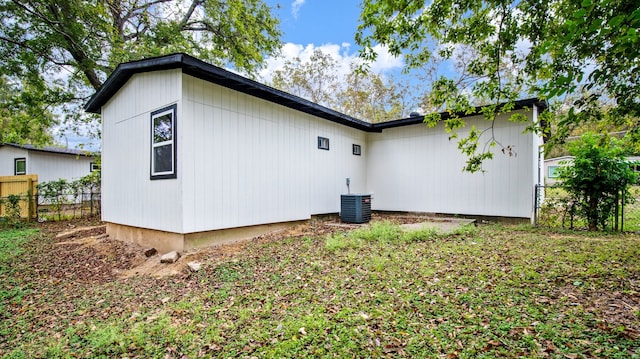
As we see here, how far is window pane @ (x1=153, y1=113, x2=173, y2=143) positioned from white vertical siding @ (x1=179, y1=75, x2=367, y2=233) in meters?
0.54

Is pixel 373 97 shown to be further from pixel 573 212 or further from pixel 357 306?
pixel 357 306

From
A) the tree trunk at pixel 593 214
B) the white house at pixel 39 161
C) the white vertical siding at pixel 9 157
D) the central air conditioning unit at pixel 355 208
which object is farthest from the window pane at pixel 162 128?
the white vertical siding at pixel 9 157

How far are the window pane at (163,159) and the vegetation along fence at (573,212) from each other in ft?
26.4

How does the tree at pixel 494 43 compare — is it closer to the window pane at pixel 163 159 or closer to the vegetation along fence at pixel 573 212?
the vegetation along fence at pixel 573 212

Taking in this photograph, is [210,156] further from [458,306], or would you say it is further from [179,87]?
[458,306]

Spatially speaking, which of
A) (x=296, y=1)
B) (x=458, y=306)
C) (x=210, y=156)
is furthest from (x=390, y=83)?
(x=458, y=306)

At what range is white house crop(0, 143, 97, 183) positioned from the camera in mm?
14398

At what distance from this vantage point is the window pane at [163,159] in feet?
17.6

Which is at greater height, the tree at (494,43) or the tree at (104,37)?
the tree at (104,37)

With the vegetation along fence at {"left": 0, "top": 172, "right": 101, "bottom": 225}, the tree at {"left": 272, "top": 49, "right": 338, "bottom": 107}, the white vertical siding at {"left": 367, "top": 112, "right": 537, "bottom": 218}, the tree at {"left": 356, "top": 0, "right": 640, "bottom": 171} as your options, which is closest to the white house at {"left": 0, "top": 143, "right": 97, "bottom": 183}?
the vegetation along fence at {"left": 0, "top": 172, "right": 101, "bottom": 225}

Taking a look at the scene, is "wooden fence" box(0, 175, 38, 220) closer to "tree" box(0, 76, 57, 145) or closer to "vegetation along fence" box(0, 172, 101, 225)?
"vegetation along fence" box(0, 172, 101, 225)

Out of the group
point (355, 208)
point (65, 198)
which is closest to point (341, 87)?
point (355, 208)

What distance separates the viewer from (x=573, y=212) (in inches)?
265

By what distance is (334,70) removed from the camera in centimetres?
1944
